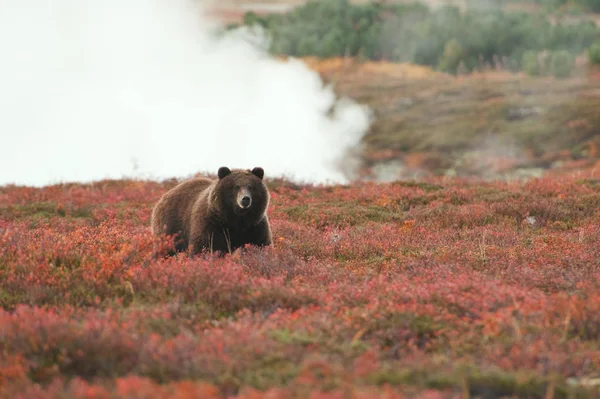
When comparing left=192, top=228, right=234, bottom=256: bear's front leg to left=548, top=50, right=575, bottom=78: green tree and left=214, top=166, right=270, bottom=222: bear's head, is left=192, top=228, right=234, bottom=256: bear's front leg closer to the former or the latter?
left=214, top=166, right=270, bottom=222: bear's head

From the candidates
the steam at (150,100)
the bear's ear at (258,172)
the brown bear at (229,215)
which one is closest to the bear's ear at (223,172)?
the brown bear at (229,215)

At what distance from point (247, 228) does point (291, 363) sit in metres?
5.76

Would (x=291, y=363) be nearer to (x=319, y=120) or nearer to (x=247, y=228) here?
(x=247, y=228)

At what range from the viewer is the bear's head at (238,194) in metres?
10.8

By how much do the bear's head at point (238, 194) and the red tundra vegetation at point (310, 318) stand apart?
786 millimetres

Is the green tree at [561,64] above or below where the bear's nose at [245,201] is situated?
above

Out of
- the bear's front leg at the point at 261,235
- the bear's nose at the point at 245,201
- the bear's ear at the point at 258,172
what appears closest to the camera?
the bear's nose at the point at 245,201

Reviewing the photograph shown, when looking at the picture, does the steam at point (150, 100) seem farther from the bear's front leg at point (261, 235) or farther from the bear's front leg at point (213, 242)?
the bear's front leg at point (213, 242)

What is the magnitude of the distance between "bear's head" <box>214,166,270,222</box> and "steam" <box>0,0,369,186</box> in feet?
103

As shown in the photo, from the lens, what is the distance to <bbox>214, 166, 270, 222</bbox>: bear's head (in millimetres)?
10844

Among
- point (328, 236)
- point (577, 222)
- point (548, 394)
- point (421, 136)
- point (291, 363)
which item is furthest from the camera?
point (421, 136)

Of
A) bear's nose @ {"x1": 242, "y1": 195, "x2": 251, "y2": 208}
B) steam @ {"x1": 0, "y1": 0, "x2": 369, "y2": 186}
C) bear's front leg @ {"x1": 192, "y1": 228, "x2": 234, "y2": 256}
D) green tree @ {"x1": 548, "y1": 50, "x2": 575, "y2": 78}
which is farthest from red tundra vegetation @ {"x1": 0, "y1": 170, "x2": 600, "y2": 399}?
green tree @ {"x1": 548, "y1": 50, "x2": 575, "y2": 78}

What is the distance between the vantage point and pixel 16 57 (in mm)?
99812

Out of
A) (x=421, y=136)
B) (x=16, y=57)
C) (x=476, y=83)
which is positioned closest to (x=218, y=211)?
(x=421, y=136)
